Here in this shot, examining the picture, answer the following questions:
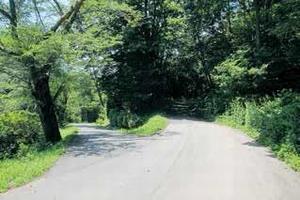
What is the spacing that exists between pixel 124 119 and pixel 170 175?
25.2 metres

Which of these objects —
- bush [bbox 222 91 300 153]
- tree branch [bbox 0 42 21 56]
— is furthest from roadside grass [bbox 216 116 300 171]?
tree branch [bbox 0 42 21 56]

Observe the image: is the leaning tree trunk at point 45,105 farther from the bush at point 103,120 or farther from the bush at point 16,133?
the bush at point 103,120

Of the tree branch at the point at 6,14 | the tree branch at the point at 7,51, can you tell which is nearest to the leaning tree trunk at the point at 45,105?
the tree branch at the point at 7,51

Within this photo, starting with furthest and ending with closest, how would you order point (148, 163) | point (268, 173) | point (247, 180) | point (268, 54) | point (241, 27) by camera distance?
point (241, 27), point (268, 54), point (148, 163), point (268, 173), point (247, 180)

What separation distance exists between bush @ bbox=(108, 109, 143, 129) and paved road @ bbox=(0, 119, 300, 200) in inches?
689

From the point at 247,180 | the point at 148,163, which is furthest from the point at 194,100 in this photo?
the point at 247,180

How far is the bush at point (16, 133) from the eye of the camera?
21.2 m

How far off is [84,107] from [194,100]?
34.7 metres

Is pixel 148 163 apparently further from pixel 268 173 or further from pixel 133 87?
pixel 133 87

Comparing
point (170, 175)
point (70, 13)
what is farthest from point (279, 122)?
point (70, 13)

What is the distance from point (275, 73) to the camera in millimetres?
28562

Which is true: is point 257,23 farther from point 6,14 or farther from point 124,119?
point 6,14

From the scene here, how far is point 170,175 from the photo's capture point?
11.4 m

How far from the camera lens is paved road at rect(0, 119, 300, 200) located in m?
9.46
